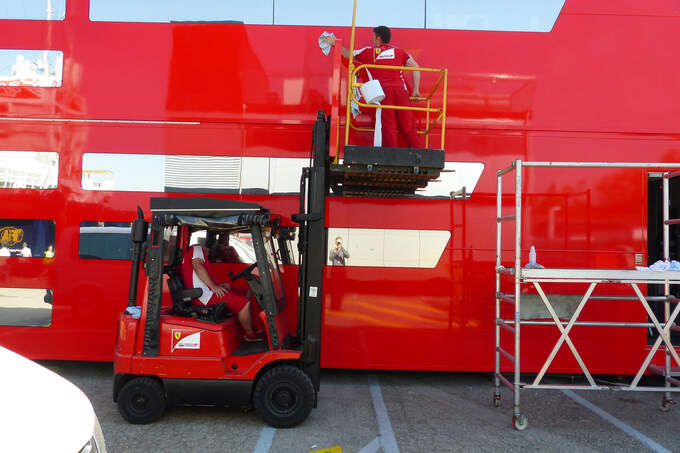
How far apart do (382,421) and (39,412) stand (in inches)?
118

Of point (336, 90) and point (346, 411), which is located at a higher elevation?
point (336, 90)

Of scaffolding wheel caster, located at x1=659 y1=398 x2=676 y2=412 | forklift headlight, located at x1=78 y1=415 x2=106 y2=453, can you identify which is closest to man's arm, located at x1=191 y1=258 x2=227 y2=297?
forklift headlight, located at x1=78 y1=415 x2=106 y2=453

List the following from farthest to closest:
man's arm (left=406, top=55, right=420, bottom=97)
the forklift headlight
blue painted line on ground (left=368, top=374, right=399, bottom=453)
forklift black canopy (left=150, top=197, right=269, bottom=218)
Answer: man's arm (left=406, top=55, right=420, bottom=97), forklift black canopy (left=150, top=197, right=269, bottom=218), blue painted line on ground (left=368, top=374, right=399, bottom=453), the forklift headlight

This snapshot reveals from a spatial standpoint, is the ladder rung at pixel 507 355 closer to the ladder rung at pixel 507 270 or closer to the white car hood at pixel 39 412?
the ladder rung at pixel 507 270

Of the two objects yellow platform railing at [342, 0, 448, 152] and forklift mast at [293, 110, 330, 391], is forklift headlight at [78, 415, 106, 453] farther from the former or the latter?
yellow platform railing at [342, 0, 448, 152]

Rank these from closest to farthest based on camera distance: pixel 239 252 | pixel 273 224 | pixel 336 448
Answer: pixel 336 448 < pixel 273 224 < pixel 239 252

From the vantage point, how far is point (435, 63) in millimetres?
5168

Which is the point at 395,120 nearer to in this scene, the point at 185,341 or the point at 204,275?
the point at 204,275

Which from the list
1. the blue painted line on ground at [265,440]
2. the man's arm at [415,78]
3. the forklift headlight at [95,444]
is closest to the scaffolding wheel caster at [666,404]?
the blue painted line on ground at [265,440]

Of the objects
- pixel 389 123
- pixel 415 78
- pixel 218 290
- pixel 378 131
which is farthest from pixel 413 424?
pixel 415 78

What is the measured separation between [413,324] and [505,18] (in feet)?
11.9

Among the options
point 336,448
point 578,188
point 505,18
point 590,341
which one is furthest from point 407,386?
point 505,18

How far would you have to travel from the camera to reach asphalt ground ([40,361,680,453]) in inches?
147

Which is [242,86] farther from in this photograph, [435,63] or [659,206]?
[659,206]
